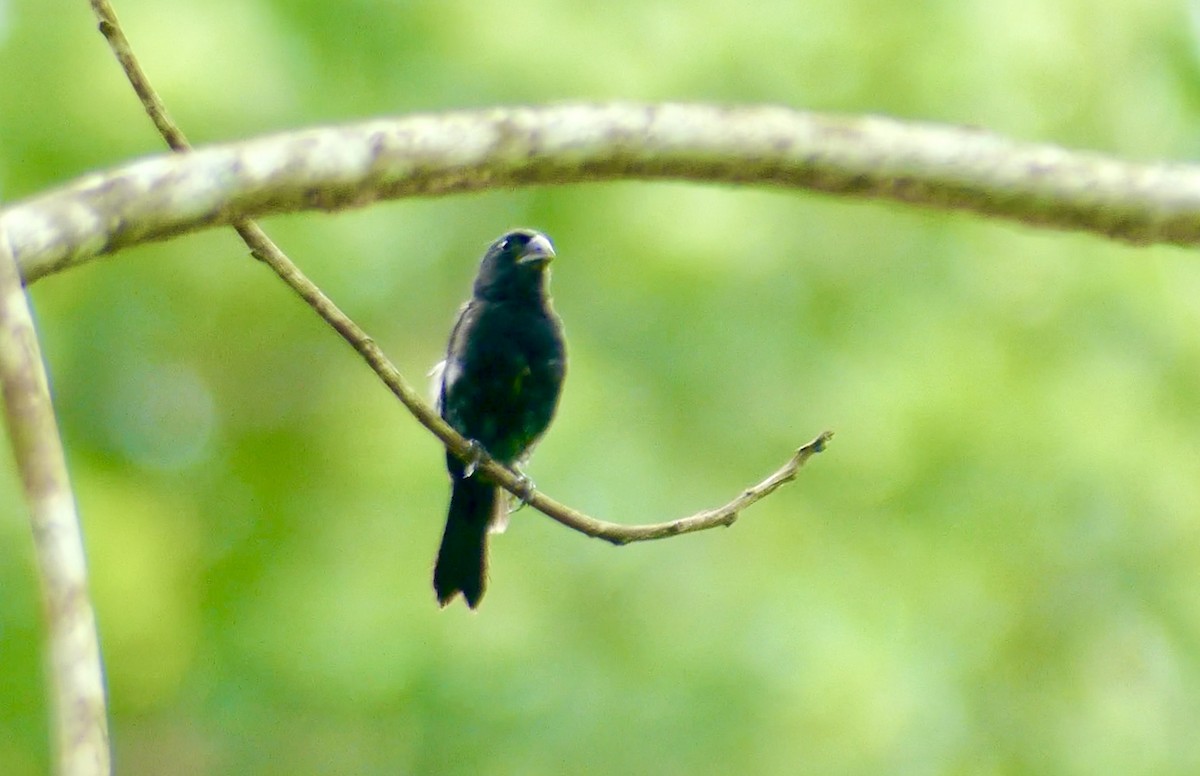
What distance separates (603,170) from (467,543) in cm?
305

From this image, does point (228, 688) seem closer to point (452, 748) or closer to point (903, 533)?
point (452, 748)

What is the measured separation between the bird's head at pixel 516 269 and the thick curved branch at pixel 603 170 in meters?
2.69

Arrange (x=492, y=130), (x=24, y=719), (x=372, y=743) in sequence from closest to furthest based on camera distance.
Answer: (x=492, y=130) < (x=24, y=719) < (x=372, y=743)

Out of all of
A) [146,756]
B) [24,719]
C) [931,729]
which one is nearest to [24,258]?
[931,729]

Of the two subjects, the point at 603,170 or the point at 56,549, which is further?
the point at 603,170

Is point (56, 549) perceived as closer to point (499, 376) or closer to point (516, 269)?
point (499, 376)

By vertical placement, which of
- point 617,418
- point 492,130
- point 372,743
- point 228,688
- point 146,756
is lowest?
point 146,756

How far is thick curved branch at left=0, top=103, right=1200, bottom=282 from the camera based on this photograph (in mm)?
1625

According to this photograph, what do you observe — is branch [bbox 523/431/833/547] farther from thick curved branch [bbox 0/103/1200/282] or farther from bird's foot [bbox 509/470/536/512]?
thick curved branch [bbox 0/103/1200/282]

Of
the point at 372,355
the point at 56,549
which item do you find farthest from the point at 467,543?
the point at 56,549

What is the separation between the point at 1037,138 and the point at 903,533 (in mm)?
1860

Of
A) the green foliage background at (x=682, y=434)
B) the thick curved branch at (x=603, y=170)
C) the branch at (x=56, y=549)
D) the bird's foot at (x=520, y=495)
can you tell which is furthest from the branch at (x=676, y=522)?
the green foliage background at (x=682, y=434)

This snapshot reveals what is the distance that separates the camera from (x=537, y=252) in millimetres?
4641

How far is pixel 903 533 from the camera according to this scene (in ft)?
22.7
